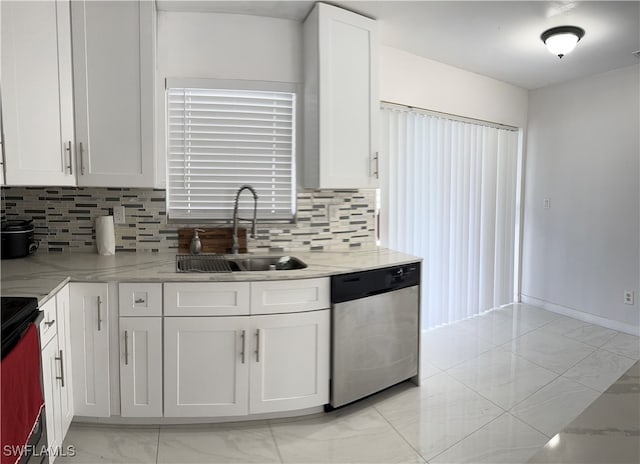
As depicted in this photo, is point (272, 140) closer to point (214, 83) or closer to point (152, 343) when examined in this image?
point (214, 83)

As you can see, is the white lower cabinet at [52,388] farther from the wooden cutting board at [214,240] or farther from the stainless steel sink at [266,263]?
the stainless steel sink at [266,263]

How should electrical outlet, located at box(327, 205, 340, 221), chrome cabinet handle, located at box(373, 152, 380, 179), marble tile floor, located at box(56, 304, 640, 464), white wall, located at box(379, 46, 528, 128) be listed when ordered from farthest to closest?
white wall, located at box(379, 46, 528, 128), electrical outlet, located at box(327, 205, 340, 221), chrome cabinet handle, located at box(373, 152, 380, 179), marble tile floor, located at box(56, 304, 640, 464)

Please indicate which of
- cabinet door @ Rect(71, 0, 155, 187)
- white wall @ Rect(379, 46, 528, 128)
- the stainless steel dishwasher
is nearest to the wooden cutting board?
cabinet door @ Rect(71, 0, 155, 187)

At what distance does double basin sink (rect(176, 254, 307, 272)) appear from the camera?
249 centimetres

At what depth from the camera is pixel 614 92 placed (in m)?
3.73

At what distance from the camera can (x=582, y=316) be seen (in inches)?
161

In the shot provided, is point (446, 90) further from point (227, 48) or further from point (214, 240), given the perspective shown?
point (214, 240)

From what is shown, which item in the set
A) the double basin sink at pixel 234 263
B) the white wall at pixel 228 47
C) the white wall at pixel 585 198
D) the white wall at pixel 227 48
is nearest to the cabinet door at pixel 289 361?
the double basin sink at pixel 234 263

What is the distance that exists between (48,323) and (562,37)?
3.37m

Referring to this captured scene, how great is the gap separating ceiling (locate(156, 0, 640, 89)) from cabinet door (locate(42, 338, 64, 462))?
6.65 ft

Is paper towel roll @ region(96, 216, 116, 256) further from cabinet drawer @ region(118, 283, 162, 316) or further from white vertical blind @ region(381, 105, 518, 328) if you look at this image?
white vertical blind @ region(381, 105, 518, 328)

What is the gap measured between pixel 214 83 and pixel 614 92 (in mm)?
3490

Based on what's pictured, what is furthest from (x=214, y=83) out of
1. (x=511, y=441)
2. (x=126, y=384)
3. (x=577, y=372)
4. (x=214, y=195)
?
→ (x=577, y=372)

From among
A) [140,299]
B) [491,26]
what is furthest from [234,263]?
[491,26]
